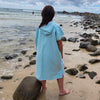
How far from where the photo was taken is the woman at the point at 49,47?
2609 mm

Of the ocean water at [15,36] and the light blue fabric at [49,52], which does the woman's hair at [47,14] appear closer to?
the light blue fabric at [49,52]

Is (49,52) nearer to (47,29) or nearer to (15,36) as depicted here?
(47,29)

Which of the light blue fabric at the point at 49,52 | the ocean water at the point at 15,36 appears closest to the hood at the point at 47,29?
the light blue fabric at the point at 49,52

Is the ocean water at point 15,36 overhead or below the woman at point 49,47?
below

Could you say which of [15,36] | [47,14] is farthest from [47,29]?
[15,36]

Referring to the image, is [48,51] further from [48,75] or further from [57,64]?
[48,75]

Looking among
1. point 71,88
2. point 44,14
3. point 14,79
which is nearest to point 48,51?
point 44,14

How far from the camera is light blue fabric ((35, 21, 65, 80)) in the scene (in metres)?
2.60

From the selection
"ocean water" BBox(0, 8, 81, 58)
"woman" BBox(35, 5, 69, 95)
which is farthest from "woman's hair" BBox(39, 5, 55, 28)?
"ocean water" BBox(0, 8, 81, 58)

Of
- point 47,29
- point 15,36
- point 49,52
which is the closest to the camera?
point 47,29

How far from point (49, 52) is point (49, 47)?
10cm

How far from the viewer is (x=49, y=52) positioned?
106 inches

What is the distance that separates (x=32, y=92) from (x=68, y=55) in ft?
10.9

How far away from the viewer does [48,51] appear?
8.85 feet
